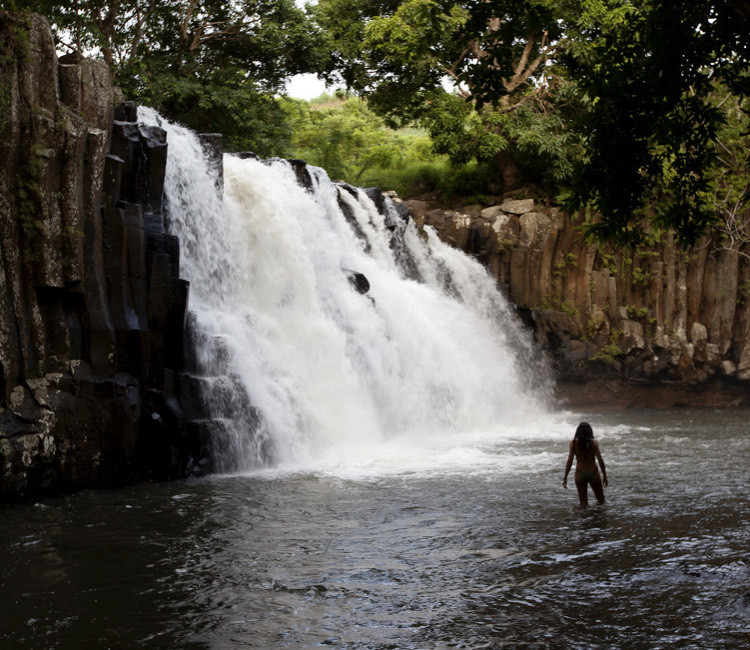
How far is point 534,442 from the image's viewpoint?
56.1 ft

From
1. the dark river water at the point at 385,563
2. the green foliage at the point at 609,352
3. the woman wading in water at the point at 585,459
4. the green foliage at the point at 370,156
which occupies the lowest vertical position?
the dark river water at the point at 385,563

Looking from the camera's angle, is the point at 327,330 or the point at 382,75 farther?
the point at 382,75

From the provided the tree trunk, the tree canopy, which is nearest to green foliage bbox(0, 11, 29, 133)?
the tree canopy

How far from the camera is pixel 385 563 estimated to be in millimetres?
8320

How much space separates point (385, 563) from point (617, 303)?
18.5 m

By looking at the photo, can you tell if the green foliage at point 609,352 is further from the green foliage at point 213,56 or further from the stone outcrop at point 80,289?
the stone outcrop at point 80,289

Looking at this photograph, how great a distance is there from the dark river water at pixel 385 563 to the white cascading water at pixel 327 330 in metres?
1.92

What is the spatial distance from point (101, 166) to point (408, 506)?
7.07 m

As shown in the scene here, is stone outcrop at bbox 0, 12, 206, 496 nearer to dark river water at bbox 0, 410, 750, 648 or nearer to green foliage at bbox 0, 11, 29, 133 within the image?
green foliage at bbox 0, 11, 29, 133

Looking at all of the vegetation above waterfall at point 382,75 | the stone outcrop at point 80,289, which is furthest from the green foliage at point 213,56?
the stone outcrop at point 80,289

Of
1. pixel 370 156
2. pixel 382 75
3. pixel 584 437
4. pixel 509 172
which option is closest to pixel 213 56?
pixel 382 75

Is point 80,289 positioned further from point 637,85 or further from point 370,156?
point 370,156

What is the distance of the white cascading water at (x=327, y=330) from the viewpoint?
1483 cm

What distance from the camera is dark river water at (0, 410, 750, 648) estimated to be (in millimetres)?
6488
